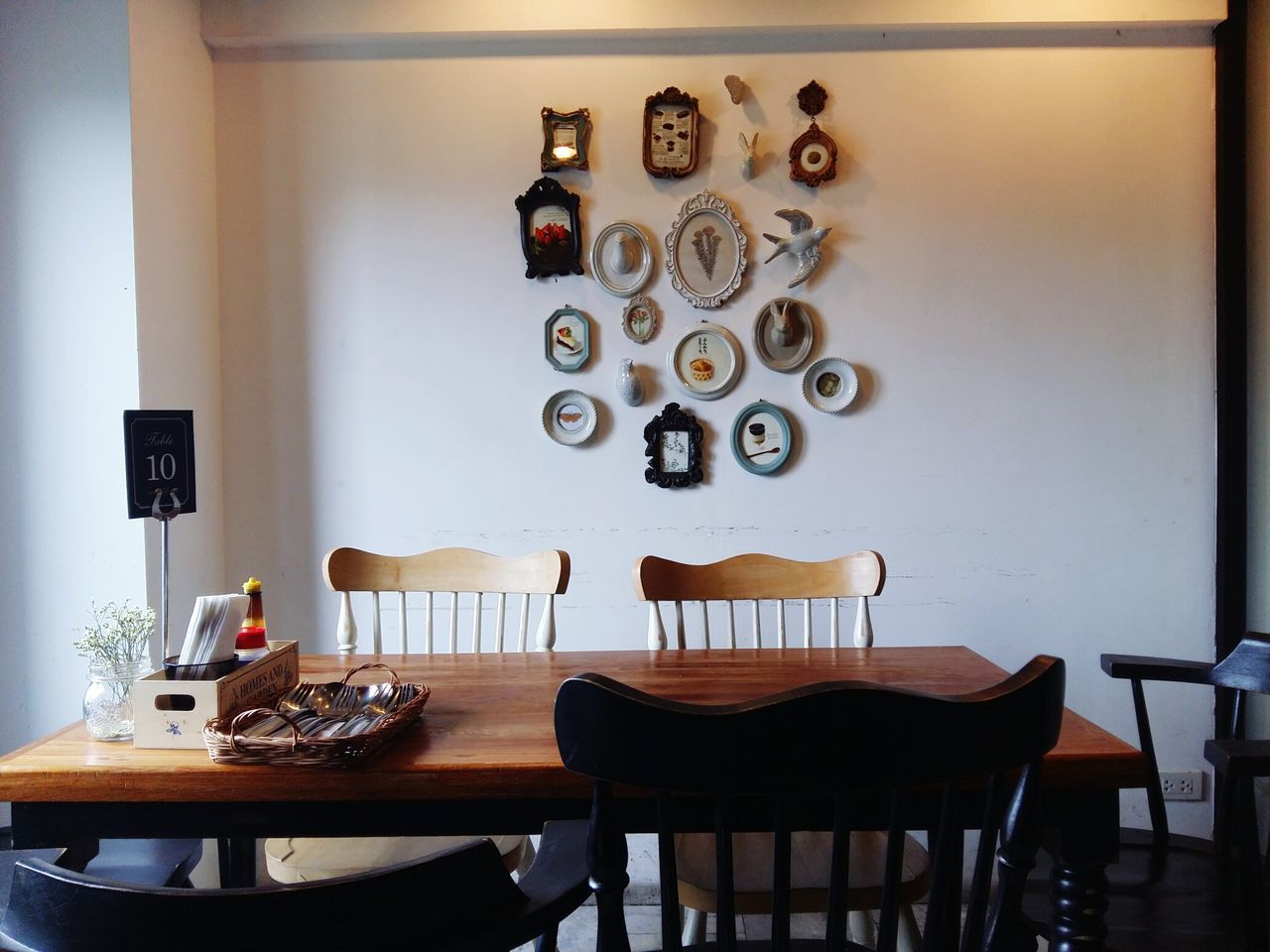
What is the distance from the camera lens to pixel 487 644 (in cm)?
269

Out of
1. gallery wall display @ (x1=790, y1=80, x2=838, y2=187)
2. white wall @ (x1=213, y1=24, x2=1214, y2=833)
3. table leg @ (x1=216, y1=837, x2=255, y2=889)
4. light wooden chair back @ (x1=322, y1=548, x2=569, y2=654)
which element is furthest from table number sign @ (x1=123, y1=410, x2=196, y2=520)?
gallery wall display @ (x1=790, y1=80, x2=838, y2=187)

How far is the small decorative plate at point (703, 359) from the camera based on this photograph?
2.65 metres

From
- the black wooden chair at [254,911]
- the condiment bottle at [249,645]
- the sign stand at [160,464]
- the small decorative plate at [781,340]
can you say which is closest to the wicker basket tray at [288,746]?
the condiment bottle at [249,645]

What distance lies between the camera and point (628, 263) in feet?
8.67

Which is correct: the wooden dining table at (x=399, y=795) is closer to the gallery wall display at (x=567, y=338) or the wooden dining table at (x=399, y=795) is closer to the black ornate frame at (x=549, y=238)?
the gallery wall display at (x=567, y=338)

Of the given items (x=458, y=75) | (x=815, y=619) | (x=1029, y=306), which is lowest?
(x=815, y=619)

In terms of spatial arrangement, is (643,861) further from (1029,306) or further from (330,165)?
(330,165)

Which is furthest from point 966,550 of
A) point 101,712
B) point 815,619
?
point 101,712

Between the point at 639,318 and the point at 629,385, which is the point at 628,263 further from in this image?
the point at 629,385

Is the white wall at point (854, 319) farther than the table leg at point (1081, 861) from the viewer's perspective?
Yes

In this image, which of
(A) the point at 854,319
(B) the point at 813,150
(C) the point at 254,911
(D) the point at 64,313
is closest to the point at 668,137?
(B) the point at 813,150

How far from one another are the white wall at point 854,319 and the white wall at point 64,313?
1.50ft

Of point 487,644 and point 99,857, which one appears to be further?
→ point 487,644

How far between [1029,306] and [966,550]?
0.76m
